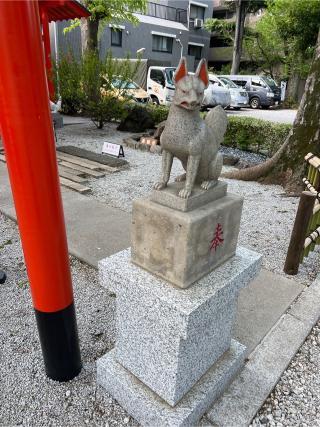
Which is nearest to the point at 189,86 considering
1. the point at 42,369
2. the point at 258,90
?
the point at 42,369

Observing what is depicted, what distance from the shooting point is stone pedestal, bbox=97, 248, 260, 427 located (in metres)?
1.73

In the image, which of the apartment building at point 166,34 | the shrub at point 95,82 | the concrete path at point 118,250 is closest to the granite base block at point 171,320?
the concrete path at point 118,250

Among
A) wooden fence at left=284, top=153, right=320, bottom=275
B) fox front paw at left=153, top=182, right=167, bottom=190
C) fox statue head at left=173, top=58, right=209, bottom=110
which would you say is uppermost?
fox statue head at left=173, top=58, right=209, bottom=110

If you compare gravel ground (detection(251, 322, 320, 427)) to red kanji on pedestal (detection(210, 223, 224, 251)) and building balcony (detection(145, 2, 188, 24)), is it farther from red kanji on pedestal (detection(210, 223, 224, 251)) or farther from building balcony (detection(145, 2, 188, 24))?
building balcony (detection(145, 2, 188, 24))

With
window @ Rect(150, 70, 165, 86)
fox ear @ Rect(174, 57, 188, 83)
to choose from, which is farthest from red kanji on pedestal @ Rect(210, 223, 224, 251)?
window @ Rect(150, 70, 165, 86)

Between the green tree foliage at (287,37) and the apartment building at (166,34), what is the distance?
182 inches

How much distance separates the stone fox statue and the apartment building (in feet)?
66.0

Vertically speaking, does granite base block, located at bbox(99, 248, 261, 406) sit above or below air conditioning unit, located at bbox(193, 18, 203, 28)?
below

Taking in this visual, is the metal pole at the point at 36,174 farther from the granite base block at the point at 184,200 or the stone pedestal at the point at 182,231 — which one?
the granite base block at the point at 184,200

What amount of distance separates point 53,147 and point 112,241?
237 centimetres

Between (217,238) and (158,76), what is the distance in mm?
16004

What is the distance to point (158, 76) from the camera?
16.3 meters

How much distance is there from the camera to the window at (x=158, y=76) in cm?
1609

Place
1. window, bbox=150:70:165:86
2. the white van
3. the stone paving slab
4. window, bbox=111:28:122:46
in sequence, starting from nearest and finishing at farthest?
the stone paving slab → the white van → window, bbox=150:70:165:86 → window, bbox=111:28:122:46
